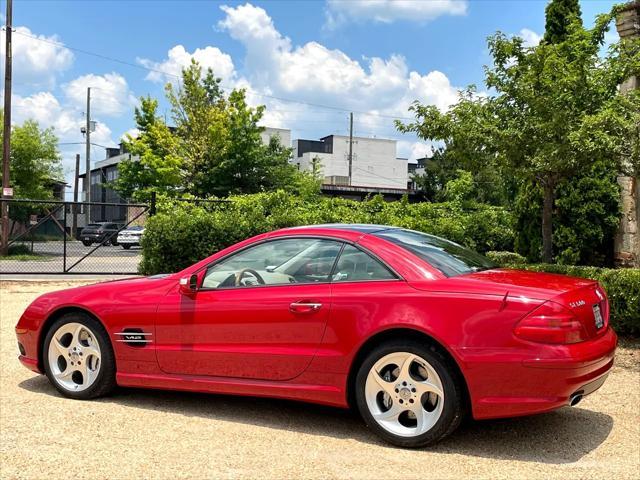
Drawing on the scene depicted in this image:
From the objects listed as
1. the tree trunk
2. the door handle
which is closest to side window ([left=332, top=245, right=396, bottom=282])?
the door handle

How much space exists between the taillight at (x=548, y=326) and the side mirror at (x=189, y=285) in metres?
2.41

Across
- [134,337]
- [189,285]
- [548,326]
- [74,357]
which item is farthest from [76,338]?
[548,326]

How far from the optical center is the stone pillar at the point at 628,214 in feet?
32.0

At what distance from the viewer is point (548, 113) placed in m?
7.89

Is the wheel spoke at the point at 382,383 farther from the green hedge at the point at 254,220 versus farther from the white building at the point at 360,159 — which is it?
the white building at the point at 360,159

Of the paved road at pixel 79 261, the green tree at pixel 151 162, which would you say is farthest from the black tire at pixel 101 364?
the green tree at pixel 151 162

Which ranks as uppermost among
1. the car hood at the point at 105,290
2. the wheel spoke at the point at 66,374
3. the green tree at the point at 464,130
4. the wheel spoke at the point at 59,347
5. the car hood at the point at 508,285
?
the green tree at the point at 464,130

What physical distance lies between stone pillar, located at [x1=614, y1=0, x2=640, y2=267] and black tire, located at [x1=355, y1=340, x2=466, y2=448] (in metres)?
7.71

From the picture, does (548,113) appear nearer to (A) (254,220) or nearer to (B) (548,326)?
(B) (548,326)

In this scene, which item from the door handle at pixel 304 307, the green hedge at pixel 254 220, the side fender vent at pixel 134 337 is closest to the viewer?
the door handle at pixel 304 307

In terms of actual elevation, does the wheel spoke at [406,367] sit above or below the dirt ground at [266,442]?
above

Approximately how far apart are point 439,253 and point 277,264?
1.26 meters

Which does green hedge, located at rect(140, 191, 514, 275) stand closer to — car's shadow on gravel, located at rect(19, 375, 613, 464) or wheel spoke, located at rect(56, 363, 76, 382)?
car's shadow on gravel, located at rect(19, 375, 613, 464)

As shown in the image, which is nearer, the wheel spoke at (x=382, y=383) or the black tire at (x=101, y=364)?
the wheel spoke at (x=382, y=383)
